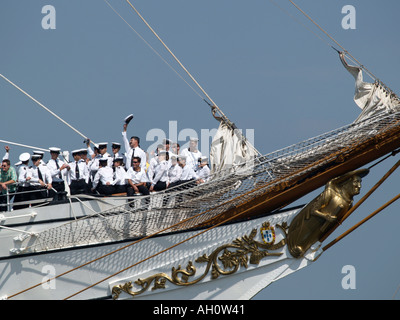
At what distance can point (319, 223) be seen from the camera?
739 inches

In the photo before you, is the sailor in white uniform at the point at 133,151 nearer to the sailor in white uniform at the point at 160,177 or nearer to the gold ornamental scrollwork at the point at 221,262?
the sailor in white uniform at the point at 160,177

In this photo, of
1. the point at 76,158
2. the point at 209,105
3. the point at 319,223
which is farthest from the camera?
the point at 76,158

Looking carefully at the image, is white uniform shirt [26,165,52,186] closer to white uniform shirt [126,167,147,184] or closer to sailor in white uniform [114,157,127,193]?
sailor in white uniform [114,157,127,193]

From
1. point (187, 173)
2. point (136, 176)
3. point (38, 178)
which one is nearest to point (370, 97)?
point (187, 173)

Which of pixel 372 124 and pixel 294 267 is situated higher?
pixel 372 124

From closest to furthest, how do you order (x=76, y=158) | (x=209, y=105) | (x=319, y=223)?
1. (x=319, y=223)
2. (x=209, y=105)
3. (x=76, y=158)

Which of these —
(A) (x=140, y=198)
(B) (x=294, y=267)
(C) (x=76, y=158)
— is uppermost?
(C) (x=76, y=158)

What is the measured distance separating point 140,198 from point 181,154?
2930 mm

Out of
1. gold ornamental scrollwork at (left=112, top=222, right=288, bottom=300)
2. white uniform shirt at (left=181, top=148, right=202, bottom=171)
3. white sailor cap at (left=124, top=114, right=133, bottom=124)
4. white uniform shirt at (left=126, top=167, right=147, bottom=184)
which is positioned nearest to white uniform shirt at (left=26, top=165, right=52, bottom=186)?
white uniform shirt at (left=126, top=167, right=147, bottom=184)

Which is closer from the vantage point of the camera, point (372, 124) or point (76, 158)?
point (372, 124)

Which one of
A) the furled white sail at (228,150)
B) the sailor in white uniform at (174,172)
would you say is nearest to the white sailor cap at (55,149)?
the sailor in white uniform at (174,172)

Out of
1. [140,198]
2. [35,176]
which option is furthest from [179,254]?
[35,176]

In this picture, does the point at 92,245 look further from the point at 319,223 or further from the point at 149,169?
the point at 319,223

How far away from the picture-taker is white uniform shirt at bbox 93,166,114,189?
68.4 feet
